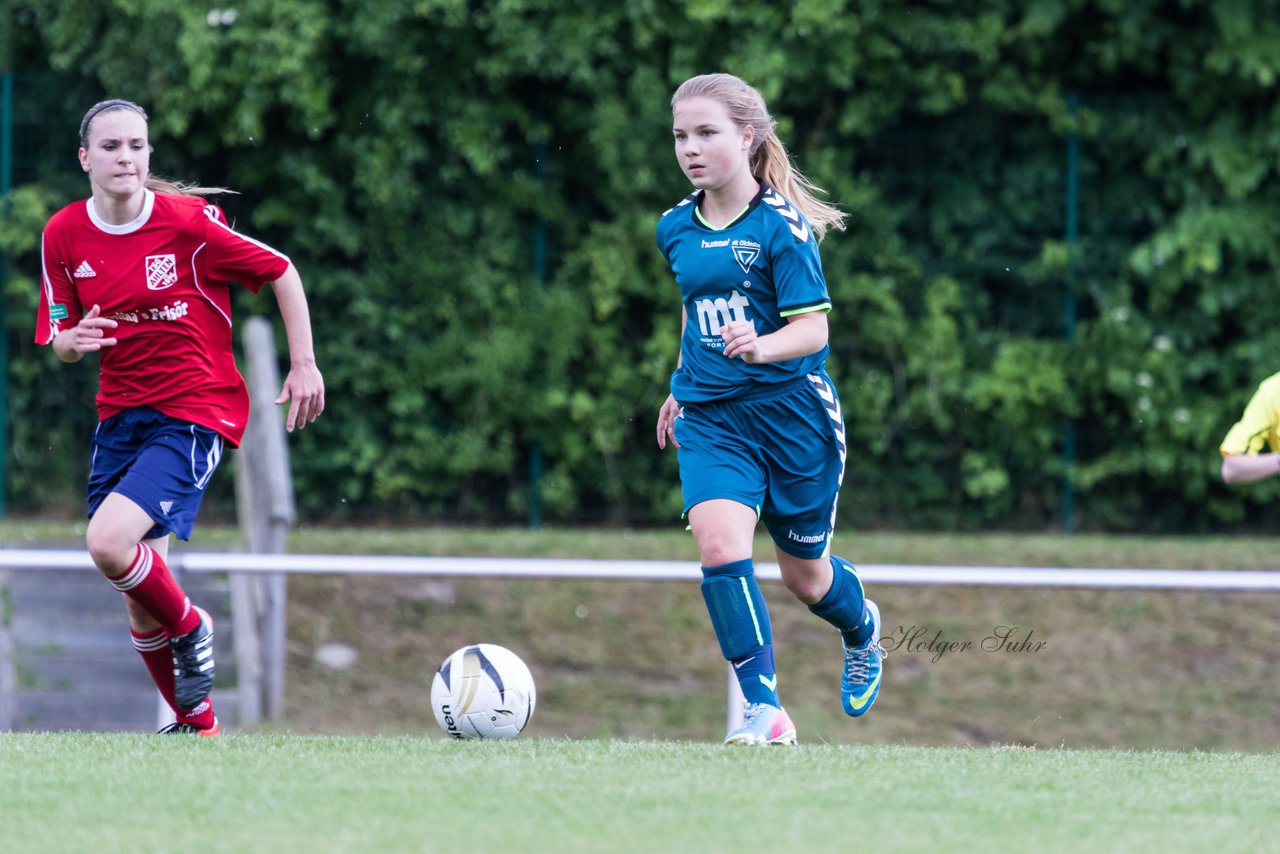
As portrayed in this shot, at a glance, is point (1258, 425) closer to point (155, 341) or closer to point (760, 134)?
point (760, 134)

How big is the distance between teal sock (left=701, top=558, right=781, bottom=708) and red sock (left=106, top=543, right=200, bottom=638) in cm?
167

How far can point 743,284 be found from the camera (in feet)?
15.9

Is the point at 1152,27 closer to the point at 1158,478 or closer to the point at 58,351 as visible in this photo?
the point at 1158,478

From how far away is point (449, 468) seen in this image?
10.3 meters

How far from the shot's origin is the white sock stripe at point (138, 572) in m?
5.03

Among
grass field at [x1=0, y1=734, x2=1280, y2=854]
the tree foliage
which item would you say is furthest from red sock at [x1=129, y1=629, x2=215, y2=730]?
the tree foliage

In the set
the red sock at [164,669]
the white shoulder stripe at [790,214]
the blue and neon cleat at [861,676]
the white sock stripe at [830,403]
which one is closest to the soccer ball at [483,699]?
the red sock at [164,669]

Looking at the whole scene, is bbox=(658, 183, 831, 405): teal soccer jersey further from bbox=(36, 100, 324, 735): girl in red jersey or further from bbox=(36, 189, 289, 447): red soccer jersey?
bbox=(36, 189, 289, 447): red soccer jersey

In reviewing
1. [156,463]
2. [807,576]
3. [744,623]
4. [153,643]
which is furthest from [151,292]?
[807,576]

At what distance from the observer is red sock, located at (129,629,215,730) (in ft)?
17.6

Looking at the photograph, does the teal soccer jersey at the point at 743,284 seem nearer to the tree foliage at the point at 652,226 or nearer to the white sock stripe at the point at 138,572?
the white sock stripe at the point at 138,572

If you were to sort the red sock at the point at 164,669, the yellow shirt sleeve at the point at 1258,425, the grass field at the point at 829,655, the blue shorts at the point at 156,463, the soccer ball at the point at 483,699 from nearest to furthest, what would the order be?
the blue shorts at the point at 156,463 < the soccer ball at the point at 483,699 < the red sock at the point at 164,669 < the yellow shirt sleeve at the point at 1258,425 < the grass field at the point at 829,655

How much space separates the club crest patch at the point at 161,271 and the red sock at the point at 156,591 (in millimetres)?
804

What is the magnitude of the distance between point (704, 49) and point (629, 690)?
3.96 meters
